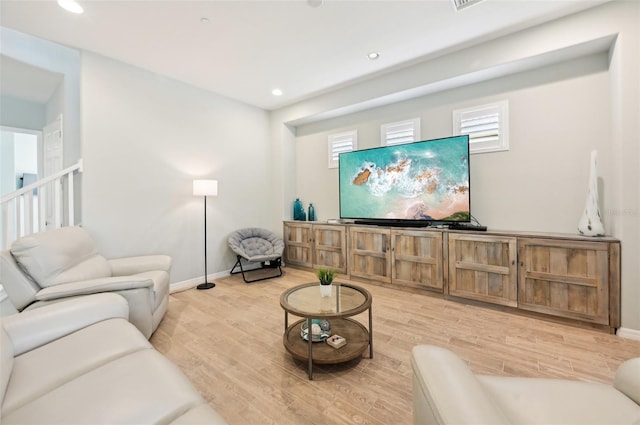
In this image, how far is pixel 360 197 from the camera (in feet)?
13.4

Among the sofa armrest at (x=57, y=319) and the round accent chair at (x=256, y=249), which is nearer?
the sofa armrest at (x=57, y=319)

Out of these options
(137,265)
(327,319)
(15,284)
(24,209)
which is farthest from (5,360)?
(24,209)

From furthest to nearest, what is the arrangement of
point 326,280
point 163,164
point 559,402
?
1. point 163,164
2. point 326,280
3. point 559,402

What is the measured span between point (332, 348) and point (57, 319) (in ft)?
5.54

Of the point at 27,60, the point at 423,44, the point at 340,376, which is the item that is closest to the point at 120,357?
the point at 340,376

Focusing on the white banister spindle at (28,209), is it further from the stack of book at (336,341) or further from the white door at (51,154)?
the stack of book at (336,341)

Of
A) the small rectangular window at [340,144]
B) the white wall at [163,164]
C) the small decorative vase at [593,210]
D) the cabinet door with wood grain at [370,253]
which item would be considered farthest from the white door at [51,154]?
the small decorative vase at [593,210]

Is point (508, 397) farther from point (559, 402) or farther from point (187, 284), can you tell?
point (187, 284)

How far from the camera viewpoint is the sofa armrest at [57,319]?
1367mm

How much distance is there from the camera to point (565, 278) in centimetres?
253

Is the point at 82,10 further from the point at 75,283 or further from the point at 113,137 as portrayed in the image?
the point at 75,283

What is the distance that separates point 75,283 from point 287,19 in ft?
9.25

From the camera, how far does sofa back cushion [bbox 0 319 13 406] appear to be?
1048mm

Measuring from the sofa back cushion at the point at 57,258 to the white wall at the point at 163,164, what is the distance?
2.74 feet
